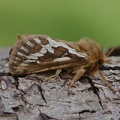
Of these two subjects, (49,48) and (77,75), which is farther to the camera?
(49,48)

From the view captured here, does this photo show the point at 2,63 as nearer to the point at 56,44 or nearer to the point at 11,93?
the point at 56,44

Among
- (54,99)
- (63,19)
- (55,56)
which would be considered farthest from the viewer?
(63,19)

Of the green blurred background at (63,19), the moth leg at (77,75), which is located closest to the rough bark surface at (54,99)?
the moth leg at (77,75)

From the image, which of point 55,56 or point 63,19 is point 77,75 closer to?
point 55,56

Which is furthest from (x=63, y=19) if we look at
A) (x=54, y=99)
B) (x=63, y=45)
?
(x=54, y=99)

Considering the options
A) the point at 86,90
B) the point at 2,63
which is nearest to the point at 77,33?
the point at 2,63

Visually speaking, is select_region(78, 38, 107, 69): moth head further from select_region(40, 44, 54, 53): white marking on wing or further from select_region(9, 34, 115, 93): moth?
select_region(40, 44, 54, 53): white marking on wing
